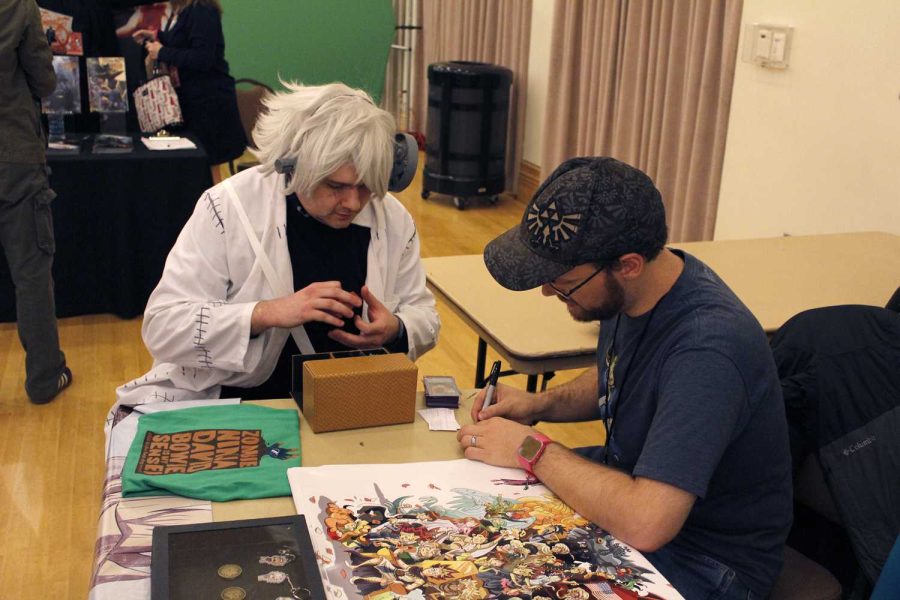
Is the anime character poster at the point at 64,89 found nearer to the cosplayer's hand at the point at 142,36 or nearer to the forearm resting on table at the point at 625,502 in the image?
the cosplayer's hand at the point at 142,36

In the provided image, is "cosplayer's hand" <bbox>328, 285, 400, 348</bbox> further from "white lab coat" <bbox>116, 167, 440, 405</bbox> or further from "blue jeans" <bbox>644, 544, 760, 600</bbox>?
"blue jeans" <bbox>644, 544, 760, 600</bbox>

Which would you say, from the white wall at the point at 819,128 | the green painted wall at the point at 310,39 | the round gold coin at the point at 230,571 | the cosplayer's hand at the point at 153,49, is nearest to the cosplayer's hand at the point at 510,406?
the round gold coin at the point at 230,571

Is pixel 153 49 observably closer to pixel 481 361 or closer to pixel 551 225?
pixel 481 361

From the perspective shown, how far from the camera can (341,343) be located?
1976mm

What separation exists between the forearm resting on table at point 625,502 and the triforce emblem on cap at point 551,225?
1.16 ft

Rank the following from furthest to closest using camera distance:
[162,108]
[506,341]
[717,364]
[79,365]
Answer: [162,108] → [79,365] → [506,341] → [717,364]

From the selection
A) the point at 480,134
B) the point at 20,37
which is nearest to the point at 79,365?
the point at 20,37

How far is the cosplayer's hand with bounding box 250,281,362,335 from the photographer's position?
1769 mm

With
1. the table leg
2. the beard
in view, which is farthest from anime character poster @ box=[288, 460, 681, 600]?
the table leg

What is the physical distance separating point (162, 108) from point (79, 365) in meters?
1.33

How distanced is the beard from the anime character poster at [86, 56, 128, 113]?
3.37 m

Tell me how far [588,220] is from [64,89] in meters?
3.48

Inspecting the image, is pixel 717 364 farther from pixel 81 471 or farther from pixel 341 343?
pixel 81 471

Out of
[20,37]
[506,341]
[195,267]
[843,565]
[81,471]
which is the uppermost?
[20,37]
